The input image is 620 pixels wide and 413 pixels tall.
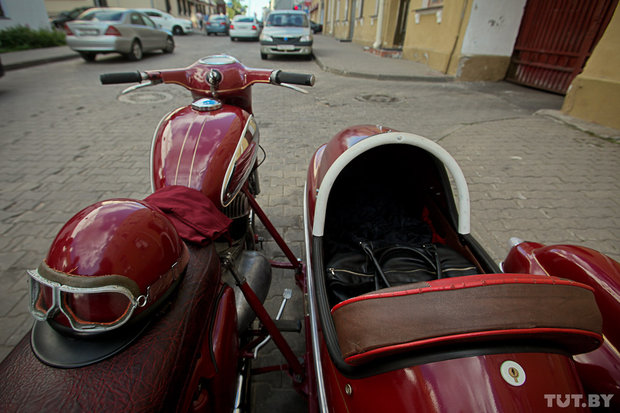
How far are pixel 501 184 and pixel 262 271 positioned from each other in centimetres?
327

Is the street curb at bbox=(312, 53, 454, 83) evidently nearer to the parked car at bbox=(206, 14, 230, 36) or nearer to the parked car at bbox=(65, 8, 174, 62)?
the parked car at bbox=(65, 8, 174, 62)

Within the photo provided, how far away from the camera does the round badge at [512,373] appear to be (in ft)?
2.42

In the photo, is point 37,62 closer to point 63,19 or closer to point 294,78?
point 294,78

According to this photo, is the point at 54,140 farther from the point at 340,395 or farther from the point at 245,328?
the point at 340,395

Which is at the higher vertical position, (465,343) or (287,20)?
(287,20)

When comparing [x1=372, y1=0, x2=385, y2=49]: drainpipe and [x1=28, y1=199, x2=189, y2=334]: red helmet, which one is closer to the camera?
[x1=28, y1=199, x2=189, y2=334]: red helmet

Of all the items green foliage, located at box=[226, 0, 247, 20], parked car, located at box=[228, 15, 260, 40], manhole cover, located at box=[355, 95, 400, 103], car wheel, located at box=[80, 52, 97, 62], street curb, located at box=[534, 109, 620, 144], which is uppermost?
green foliage, located at box=[226, 0, 247, 20]

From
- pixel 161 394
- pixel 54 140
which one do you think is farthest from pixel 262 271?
pixel 54 140

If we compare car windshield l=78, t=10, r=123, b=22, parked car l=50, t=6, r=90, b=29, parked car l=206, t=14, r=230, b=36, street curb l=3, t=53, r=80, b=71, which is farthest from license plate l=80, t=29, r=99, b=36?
parked car l=206, t=14, r=230, b=36

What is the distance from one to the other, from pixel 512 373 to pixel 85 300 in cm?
102

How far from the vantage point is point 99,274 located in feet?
2.35

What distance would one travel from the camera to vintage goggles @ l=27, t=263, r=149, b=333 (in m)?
0.71

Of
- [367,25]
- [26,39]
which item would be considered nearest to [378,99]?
[367,25]

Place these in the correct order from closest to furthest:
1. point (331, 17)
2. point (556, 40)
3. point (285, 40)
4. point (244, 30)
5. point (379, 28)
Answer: point (556, 40) < point (285, 40) < point (379, 28) < point (244, 30) < point (331, 17)
